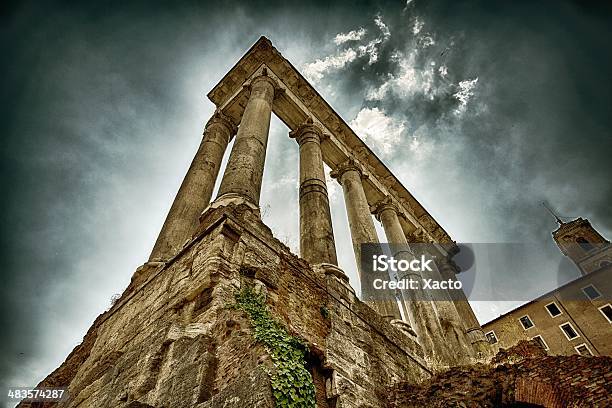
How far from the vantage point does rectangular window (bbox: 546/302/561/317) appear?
30016mm

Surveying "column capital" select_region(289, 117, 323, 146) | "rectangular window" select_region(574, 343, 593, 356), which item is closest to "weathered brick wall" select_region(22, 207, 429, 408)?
"column capital" select_region(289, 117, 323, 146)

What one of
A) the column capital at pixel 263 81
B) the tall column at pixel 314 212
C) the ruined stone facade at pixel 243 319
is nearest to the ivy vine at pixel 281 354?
the ruined stone facade at pixel 243 319

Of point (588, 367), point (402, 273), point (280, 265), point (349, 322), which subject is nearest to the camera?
point (588, 367)

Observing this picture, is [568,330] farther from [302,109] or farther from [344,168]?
[302,109]

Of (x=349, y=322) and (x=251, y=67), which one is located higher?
(x=251, y=67)

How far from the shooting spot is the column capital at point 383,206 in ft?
47.8

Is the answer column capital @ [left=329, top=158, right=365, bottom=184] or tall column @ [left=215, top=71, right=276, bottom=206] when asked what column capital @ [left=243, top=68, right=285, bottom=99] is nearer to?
tall column @ [left=215, top=71, right=276, bottom=206]

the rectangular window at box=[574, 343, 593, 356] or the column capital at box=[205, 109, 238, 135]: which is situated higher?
the rectangular window at box=[574, 343, 593, 356]

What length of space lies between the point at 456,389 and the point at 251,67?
35.6 ft

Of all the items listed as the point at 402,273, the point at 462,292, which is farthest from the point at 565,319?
the point at 402,273

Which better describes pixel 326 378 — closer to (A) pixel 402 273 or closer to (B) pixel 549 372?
(B) pixel 549 372

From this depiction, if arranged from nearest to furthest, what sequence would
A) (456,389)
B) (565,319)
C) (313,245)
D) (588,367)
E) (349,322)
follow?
(588,367), (456,389), (349,322), (313,245), (565,319)

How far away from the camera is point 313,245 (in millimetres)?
7523

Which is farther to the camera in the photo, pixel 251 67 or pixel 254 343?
pixel 251 67
